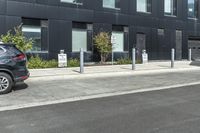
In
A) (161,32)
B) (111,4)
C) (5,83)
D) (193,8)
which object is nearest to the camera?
(5,83)

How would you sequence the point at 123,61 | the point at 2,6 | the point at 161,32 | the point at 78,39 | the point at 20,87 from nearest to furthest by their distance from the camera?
the point at 20,87 → the point at 2,6 → the point at 78,39 → the point at 123,61 → the point at 161,32

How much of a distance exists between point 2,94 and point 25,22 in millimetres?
10511

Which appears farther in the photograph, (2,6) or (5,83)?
(2,6)

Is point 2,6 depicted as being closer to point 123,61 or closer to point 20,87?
point 20,87

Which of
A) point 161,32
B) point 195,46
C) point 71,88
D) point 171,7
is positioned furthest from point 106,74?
point 195,46

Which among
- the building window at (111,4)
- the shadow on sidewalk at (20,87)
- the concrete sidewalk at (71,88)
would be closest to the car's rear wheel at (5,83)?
the concrete sidewalk at (71,88)

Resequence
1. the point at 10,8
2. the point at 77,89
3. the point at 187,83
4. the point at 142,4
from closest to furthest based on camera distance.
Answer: the point at 77,89 < the point at 187,83 < the point at 10,8 < the point at 142,4

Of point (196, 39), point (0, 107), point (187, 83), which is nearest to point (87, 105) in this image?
point (0, 107)

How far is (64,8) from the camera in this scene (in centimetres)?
2234

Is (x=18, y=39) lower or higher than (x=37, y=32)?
lower

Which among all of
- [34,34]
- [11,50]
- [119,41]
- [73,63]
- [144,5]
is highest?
[144,5]

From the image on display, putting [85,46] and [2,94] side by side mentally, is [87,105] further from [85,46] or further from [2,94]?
[85,46]

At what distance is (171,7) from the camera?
100 feet

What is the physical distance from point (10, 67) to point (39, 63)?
867 centimetres
